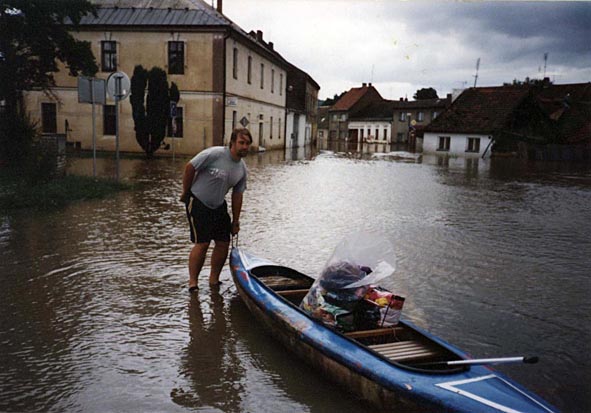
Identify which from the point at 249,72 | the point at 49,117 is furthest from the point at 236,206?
the point at 249,72

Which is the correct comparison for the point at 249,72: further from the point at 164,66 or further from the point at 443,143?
the point at 443,143

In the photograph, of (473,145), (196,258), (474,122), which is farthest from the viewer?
(474,122)

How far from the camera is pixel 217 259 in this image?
236 inches

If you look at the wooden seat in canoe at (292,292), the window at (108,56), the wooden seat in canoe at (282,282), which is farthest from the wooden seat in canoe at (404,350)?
the window at (108,56)

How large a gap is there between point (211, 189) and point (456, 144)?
37.8 m

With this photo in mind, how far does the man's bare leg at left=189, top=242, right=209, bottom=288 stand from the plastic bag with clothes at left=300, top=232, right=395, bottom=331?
178 cm

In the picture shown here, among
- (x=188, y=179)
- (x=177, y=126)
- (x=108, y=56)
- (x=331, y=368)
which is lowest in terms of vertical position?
(x=331, y=368)

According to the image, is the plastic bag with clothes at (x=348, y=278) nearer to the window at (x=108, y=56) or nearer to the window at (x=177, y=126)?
the window at (x=177, y=126)

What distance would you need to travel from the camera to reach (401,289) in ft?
20.9

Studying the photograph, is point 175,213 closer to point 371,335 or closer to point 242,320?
point 242,320

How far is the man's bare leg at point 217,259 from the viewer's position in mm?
5906

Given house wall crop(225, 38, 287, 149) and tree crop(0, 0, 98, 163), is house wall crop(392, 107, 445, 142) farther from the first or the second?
tree crop(0, 0, 98, 163)

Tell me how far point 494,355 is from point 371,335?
4.48 feet

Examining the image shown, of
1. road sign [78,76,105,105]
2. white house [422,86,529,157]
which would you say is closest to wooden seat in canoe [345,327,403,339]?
road sign [78,76,105,105]
